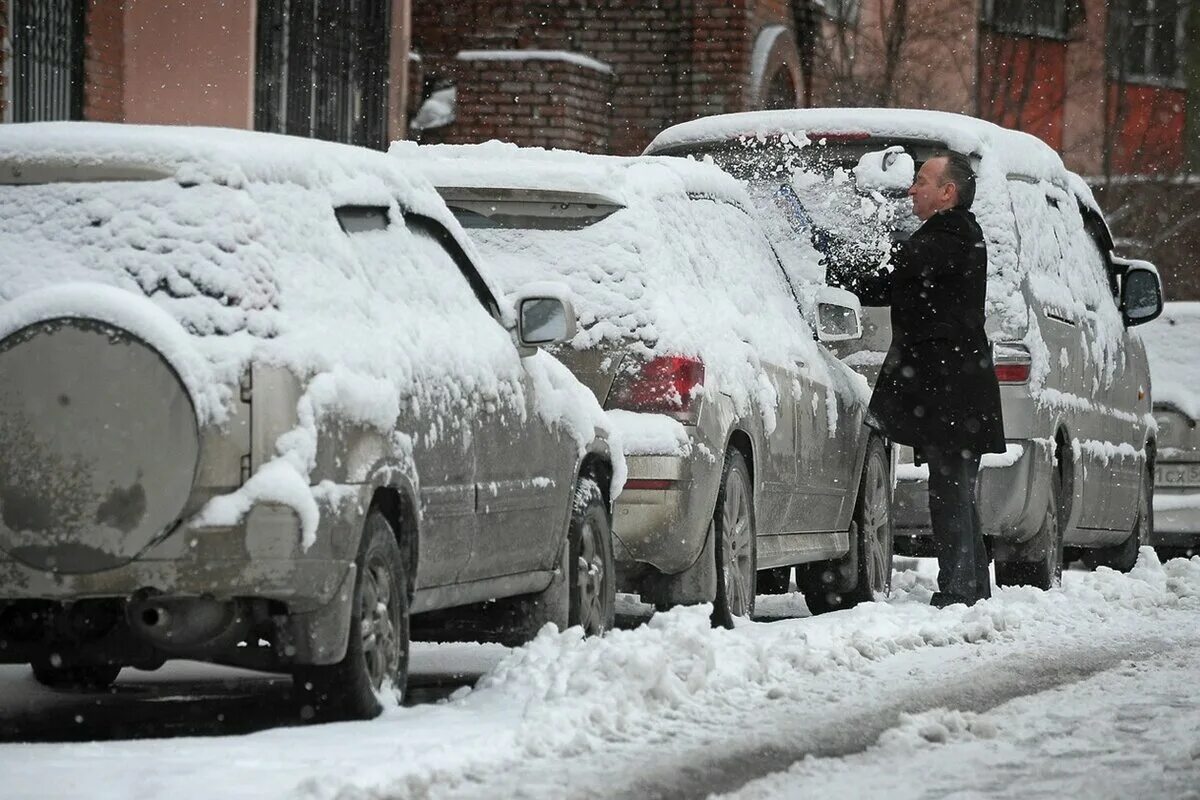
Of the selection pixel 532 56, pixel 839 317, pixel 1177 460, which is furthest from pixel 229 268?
pixel 532 56

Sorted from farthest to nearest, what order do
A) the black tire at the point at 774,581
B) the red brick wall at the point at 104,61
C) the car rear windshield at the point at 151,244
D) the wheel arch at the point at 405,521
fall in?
the red brick wall at the point at 104,61, the black tire at the point at 774,581, the wheel arch at the point at 405,521, the car rear windshield at the point at 151,244

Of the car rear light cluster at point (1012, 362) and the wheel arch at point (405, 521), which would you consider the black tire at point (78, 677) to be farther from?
the car rear light cluster at point (1012, 362)

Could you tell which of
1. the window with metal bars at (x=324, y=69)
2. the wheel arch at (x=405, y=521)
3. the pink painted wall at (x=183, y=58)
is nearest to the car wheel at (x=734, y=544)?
the wheel arch at (x=405, y=521)

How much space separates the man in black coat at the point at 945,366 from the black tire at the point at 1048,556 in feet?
4.52

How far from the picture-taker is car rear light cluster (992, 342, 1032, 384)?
42.4 feet

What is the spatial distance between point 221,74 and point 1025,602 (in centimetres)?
823

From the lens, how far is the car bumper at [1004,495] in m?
13.0

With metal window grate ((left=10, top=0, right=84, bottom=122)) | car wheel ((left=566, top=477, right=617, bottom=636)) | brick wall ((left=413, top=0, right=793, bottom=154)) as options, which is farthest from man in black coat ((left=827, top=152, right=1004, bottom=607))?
brick wall ((left=413, top=0, right=793, bottom=154))

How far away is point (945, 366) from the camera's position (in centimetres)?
1212

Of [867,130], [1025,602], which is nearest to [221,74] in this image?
[867,130]

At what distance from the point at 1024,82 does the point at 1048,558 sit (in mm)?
18359

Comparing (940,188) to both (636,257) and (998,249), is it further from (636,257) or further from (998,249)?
(636,257)

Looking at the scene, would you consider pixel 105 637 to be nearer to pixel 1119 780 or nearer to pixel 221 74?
pixel 1119 780

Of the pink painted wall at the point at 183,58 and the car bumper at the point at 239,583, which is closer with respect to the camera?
the car bumper at the point at 239,583
